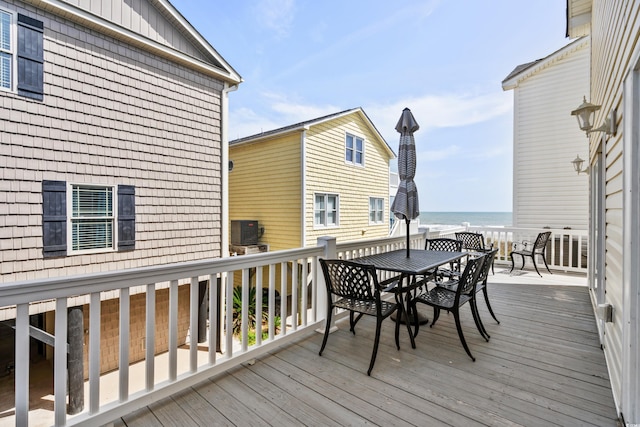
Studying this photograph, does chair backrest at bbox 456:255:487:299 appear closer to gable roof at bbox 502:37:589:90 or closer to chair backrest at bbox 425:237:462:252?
chair backrest at bbox 425:237:462:252

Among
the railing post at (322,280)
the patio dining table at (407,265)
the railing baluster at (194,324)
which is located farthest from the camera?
the railing post at (322,280)

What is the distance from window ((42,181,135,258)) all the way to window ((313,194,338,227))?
5.36 meters

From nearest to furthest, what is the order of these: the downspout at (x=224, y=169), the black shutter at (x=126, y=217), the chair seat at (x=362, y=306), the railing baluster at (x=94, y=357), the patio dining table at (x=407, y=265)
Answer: the railing baluster at (x=94, y=357)
the chair seat at (x=362, y=306)
the patio dining table at (x=407, y=265)
the black shutter at (x=126, y=217)
the downspout at (x=224, y=169)

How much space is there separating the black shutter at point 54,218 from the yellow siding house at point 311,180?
561 cm

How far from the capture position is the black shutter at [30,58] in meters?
4.23

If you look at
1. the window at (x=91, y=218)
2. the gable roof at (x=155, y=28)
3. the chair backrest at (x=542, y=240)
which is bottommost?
the chair backrest at (x=542, y=240)

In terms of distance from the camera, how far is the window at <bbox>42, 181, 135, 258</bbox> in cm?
452

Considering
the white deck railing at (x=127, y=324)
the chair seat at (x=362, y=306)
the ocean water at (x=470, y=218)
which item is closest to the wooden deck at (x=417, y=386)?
the white deck railing at (x=127, y=324)

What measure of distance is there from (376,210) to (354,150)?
8.52 ft

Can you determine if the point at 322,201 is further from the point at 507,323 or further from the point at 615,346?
the point at 615,346

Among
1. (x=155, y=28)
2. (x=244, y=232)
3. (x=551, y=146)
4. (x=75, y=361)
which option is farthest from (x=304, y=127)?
(x=75, y=361)

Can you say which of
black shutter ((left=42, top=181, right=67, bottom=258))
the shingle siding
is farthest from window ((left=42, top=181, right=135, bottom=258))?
the shingle siding

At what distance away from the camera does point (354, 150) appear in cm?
1100

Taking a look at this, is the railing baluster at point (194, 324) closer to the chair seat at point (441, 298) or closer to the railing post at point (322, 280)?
the railing post at point (322, 280)
